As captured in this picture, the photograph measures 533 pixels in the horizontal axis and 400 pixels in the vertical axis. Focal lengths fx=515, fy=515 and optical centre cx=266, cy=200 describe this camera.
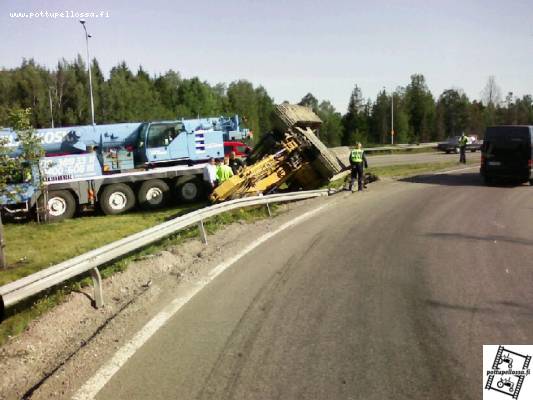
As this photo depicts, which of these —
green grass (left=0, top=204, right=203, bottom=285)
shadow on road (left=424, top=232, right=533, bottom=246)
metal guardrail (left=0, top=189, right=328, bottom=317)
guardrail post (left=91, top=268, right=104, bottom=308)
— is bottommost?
green grass (left=0, top=204, right=203, bottom=285)

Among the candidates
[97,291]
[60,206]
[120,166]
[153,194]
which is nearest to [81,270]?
[97,291]

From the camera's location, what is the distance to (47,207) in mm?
15586

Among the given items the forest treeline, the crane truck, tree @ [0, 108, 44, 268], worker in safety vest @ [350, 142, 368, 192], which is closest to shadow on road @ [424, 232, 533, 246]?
worker in safety vest @ [350, 142, 368, 192]

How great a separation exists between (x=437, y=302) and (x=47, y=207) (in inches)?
517

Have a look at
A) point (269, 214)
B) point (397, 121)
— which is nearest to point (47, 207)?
point (269, 214)

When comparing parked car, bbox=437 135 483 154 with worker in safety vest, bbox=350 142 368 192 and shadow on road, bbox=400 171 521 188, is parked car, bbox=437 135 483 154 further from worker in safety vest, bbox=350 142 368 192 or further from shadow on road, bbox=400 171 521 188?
worker in safety vest, bbox=350 142 368 192

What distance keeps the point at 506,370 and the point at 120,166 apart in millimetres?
15236

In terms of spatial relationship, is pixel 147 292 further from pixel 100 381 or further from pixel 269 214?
pixel 269 214

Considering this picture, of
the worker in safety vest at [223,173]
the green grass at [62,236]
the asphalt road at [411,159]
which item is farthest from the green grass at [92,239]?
the asphalt road at [411,159]

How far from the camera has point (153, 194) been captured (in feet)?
57.3

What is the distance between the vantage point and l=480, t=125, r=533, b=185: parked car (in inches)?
695

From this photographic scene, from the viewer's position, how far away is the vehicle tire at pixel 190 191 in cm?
1788

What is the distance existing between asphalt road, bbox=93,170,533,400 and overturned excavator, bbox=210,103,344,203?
5515 mm

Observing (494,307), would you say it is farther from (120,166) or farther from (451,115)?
(451,115)
